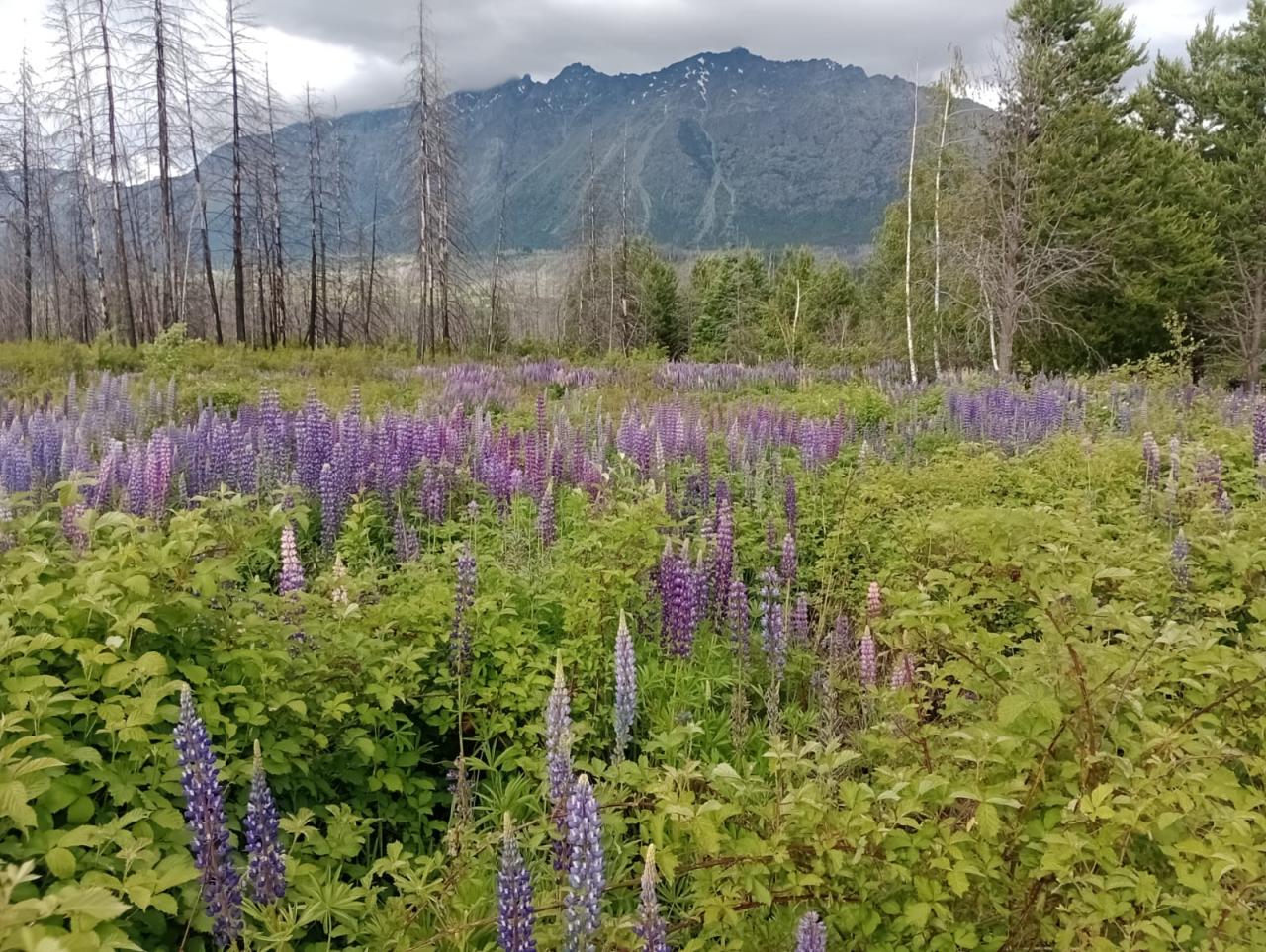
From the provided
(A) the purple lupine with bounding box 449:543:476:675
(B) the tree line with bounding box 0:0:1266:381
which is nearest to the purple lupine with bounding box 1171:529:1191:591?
(A) the purple lupine with bounding box 449:543:476:675

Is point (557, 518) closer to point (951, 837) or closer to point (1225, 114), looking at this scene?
point (951, 837)

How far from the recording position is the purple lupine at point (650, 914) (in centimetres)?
161

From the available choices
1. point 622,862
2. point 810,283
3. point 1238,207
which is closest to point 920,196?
point 1238,207

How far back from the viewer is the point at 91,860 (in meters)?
1.79

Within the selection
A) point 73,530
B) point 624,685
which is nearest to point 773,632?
point 624,685

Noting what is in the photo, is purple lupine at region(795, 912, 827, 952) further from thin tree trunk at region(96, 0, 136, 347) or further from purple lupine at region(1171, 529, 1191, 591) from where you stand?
thin tree trunk at region(96, 0, 136, 347)

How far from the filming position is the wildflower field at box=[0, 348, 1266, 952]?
1.92 metres

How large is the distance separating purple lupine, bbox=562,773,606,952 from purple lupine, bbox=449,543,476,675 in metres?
1.70

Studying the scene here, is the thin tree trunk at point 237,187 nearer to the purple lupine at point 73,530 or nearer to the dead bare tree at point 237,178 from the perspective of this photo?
the dead bare tree at point 237,178

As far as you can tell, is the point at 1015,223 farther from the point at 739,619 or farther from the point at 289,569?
the point at 289,569

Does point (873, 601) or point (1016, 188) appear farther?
point (1016, 188)

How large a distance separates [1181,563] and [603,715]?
290 centimetres

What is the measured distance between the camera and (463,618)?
11.5 ft

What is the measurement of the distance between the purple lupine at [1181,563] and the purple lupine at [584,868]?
135 inches
